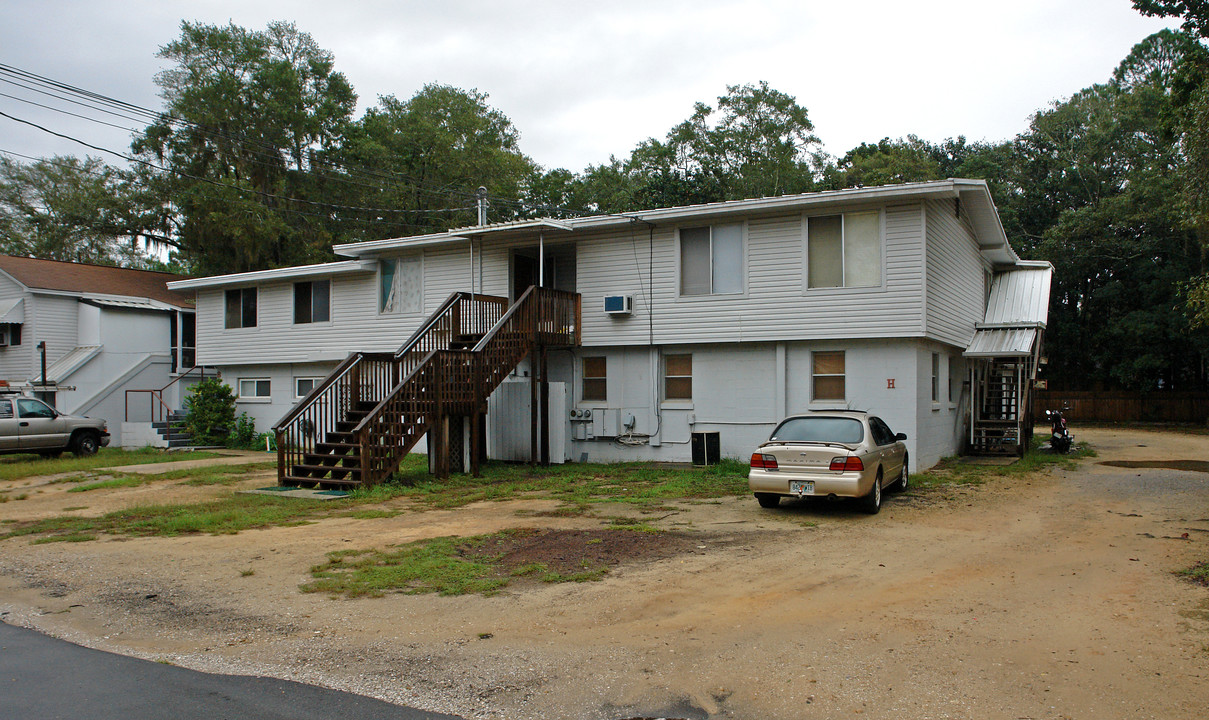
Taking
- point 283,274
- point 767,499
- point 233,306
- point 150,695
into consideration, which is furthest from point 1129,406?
point 150,695

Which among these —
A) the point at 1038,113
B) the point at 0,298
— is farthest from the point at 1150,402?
the point at 0,298

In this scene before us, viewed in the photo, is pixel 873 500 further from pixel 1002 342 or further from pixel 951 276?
pixel 1002 342

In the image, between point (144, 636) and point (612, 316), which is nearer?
point (144, 636)

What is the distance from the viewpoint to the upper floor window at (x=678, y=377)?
18984mm

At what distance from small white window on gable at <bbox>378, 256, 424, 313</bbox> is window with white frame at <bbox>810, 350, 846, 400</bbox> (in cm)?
1043

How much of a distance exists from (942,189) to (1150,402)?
28462 millimetres

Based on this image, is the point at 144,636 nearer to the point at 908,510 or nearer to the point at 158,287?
the point at 908,510

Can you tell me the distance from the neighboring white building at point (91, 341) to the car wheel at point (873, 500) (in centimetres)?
2504

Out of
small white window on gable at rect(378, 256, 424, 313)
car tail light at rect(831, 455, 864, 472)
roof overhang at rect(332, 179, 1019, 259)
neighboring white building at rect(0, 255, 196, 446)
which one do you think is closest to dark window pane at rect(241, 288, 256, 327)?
neighboring white building at rect(0, 255, 196, 446)

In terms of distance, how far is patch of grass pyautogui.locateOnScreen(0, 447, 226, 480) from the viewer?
1867 centimetres

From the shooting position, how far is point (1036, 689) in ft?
16.5

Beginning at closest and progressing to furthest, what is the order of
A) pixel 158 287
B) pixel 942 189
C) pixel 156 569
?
pixel 156 569 < pixel 942 189 < pixel 158 287

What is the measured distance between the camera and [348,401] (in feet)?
54.3

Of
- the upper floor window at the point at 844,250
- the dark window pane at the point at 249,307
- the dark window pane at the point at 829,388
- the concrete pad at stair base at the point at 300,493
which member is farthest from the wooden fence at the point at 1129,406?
the concrete pad at stair base at the point at 300,493
